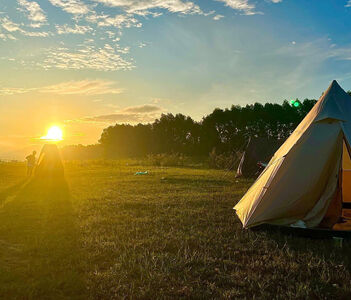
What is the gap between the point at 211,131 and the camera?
155 ft

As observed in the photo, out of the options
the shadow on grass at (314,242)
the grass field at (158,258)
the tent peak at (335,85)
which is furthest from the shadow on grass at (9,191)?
the tent peak at (335,85)

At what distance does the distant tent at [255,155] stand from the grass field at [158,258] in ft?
35.6

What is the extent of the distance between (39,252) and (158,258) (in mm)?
2040

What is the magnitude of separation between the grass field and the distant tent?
1086 cm

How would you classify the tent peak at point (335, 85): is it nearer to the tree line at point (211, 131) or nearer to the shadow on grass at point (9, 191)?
the shadow on grass at point (9, 191)

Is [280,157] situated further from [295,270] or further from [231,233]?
[295,270]

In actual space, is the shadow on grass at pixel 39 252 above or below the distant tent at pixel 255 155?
below

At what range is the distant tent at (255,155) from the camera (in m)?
19.4

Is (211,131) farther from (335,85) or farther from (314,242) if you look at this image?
(314,242)

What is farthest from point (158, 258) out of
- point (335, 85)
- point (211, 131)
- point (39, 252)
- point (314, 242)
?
point (211, 131)

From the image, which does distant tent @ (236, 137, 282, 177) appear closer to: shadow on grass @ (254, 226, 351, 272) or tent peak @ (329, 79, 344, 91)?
tent peak @ (329, 79, 344, 91)

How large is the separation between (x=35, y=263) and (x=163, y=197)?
6.32 metres

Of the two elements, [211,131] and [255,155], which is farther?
[211,131]

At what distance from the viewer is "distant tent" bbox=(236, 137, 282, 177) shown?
63.7 ft
